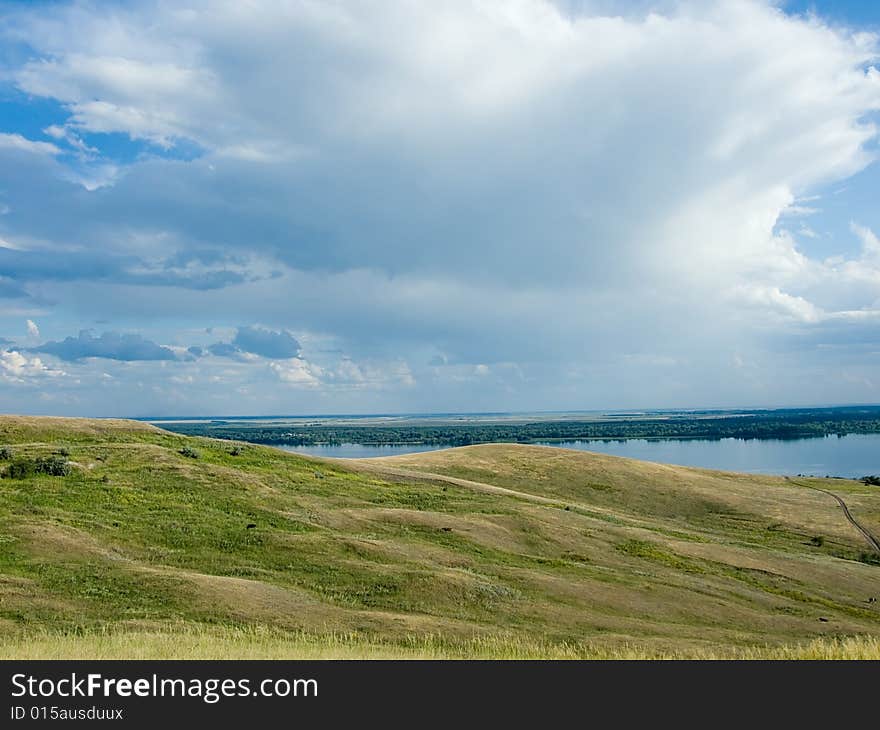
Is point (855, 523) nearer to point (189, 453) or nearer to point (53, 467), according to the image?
point (189, 453)

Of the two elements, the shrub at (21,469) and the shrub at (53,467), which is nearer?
the shrub at (21,469)

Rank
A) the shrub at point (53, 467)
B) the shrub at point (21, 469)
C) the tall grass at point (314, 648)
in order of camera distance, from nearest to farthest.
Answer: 1. the tall grass at point (314, 648)
2. the shrub at point (21, 469)
3. the shrub at point (53, 467)

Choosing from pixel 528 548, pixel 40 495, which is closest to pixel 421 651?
pixel 528 548

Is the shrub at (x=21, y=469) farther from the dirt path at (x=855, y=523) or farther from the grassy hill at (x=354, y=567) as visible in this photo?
the dirt path at (x=855, y=523)

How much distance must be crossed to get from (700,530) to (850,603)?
2081 cm

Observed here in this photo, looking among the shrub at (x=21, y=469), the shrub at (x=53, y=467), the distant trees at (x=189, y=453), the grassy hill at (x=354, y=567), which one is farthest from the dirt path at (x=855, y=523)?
the shrub at (x=21, y=469)

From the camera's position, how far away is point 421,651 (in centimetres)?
1723

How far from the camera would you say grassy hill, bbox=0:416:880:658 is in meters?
18.9

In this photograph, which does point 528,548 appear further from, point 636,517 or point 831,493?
point 831,493

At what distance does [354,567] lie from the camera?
1060 inches

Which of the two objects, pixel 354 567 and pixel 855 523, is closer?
pixel 354 567

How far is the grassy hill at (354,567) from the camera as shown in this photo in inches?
745

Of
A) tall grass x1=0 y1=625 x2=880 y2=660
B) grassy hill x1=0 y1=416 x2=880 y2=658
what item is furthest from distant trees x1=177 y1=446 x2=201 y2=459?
tall grass x1=0 y1=625 x2=880 y2=660

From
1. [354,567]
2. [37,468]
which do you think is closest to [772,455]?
[354,567]
